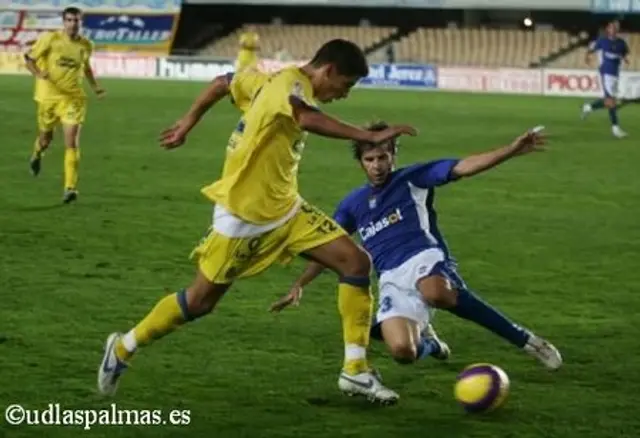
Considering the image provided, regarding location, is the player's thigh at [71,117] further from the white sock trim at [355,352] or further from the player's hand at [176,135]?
the white sock trim at [355,352]

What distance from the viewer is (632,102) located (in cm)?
3928

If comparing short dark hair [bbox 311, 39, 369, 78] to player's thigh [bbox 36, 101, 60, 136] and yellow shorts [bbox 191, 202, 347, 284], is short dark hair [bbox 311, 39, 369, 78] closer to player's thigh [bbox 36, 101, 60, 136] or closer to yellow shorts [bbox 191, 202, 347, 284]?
yellow shorts [bbox 191, 202, 347, 284]

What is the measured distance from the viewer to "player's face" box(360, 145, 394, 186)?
25.0 feet

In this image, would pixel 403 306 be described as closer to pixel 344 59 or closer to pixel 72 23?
pixel 344 59

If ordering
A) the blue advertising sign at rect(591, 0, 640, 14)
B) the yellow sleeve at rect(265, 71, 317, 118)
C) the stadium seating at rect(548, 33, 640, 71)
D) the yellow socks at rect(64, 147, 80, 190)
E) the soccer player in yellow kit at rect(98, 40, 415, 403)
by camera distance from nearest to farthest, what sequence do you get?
the yellow sleeve at rect(265, 71, 317, 118) < the soccer player in yellow kit at rect(98, 40, 415, 403) < the yellow socks at rect(64, 147, 80, 190) < the blue advertising sign at rect(591, 0, 640, 14) < the stadium seating at rect(548, 33, 640, 71)

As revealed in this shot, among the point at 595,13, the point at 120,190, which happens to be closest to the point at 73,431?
the point at 120,190

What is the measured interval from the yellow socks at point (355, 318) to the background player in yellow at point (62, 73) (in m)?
9.01

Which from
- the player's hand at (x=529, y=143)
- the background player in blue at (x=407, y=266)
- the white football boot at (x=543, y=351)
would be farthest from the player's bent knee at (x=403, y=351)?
the player's hand at (x=529, y=143)

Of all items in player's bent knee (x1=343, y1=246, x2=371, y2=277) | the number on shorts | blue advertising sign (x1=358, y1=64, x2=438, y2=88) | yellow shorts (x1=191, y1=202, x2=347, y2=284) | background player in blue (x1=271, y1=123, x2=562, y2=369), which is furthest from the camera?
blue advertising sign (x1=358, y1=64, x2=438, y2=88)

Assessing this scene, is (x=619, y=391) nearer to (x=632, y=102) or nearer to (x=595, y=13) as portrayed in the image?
(x=632, y=102)

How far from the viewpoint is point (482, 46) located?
Result: 171 ft

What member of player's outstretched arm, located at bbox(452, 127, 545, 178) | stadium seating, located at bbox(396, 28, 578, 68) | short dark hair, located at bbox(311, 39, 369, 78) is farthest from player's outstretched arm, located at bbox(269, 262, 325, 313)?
stadium seating, located at bbox(396, 28, 578, 68)

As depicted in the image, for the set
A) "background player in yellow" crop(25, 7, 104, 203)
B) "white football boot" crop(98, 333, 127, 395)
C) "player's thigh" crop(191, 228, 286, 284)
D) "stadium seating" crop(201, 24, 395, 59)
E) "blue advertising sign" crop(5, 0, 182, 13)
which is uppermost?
"player's thigh" crop(191, 228, 286, 284)

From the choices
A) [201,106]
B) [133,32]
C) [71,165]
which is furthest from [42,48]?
[133,32]
